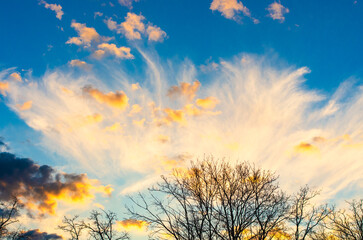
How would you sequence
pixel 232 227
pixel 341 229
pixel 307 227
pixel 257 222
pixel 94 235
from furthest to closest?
pixel 94 235, pixel 341 229, pixel 307 227, pixel 257 222, pixel 232 227

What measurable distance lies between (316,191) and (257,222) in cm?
885

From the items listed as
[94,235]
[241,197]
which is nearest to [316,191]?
[241,197]

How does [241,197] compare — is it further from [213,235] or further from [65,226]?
[65,226]

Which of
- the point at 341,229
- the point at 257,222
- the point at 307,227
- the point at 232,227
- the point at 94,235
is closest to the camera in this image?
the point at 232,227

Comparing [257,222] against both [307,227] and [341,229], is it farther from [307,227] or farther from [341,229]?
[341,229]

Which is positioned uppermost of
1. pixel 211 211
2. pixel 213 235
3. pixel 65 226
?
pixel 65 226

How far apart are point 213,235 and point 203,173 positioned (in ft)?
16.2

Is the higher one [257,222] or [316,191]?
→ [316,191]

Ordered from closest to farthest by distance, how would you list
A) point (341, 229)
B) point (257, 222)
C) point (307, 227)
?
point (257, 222) < point (307, 227) < point (341, 229)

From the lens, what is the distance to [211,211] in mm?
19000

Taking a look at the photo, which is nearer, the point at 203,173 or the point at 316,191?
the point at 203,173

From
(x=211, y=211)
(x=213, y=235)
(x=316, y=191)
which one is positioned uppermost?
(x=316, y=191)

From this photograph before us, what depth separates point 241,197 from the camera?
62.2 feet

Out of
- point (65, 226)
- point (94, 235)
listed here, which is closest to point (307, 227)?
point (94, 235)
